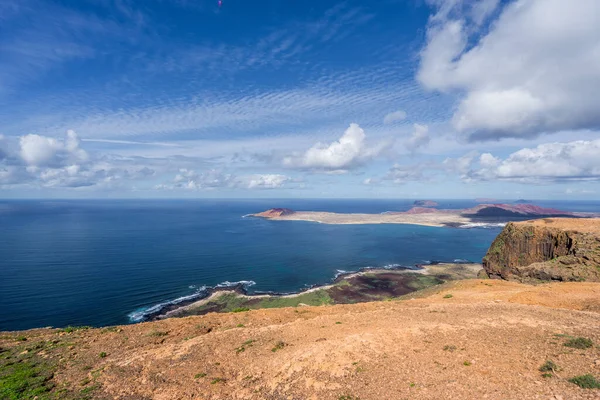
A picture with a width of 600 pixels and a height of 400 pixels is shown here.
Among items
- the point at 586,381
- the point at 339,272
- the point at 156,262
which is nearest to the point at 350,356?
the point at 586,381

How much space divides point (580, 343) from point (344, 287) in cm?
5792

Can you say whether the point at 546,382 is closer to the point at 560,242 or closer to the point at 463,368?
the point at 463,368

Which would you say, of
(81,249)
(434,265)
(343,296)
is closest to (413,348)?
(343,296)

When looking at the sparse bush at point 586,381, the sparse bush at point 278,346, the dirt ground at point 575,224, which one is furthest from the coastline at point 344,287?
the sparse bush at point 586,381

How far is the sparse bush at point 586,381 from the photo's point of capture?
1150 centimetres

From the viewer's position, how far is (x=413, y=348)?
659 inches

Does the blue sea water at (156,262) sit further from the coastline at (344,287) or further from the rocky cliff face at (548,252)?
the rocky cliff face at (548,252)

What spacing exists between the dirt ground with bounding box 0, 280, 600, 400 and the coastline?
3387 centimetres

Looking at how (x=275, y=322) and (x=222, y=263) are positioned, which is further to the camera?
(x=222, y=263)

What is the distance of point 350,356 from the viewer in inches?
649

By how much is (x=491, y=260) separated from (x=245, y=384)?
65.8 m

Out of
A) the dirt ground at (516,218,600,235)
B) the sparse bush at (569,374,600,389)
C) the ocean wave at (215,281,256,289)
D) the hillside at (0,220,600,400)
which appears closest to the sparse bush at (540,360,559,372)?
the hillside at (0,220,600,400)

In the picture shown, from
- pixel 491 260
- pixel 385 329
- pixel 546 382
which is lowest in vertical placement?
pixel 491 260

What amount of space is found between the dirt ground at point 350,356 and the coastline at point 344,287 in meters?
33.9
